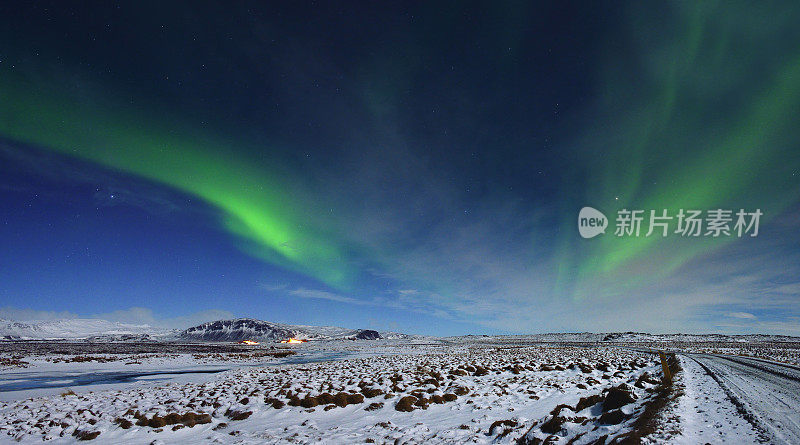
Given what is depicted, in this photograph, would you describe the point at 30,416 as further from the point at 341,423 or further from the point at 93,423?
the point at 341,423

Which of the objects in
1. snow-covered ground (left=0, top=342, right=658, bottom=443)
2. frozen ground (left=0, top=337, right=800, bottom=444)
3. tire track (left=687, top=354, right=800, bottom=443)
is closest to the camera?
tire track (left=687, top=354, right=800, bottom=443)

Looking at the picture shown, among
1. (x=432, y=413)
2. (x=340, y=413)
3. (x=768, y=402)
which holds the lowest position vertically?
(x=340, y=413)

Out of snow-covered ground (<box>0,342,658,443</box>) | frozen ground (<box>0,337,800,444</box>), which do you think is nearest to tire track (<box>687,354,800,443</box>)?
frozen ground (<box>0,337,800,444</box>)

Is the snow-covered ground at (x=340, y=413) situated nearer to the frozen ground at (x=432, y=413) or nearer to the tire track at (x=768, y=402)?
the frozen ground at (x=432, y=413)

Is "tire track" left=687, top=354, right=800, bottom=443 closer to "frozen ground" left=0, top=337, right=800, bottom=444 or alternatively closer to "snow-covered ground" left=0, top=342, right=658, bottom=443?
"frozen ground" left=0, top=337, right=800, bottom=444

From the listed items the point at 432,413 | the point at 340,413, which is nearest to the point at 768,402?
the point at 432,413

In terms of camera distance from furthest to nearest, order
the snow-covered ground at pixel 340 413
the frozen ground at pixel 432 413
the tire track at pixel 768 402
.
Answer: the snow-covered ground at pixel 340 413
the frozen ground at pixel 432 413
the tire track at pixel 768 402

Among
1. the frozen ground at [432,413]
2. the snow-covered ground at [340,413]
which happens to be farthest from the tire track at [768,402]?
the snow-covered ground at [340,413]

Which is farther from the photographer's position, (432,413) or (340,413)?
(340,413)

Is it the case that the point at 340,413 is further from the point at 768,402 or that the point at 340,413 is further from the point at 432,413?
the point at 768,402

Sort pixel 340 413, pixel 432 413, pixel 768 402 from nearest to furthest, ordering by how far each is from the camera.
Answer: pixel 768 402
pixel 432 413
pixel 340 413

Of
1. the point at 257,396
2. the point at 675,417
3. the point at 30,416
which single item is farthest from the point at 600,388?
the point at 30,416

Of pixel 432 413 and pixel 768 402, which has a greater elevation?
pixel 768 402

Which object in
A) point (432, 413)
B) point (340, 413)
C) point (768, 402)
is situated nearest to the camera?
point (768, 402)
